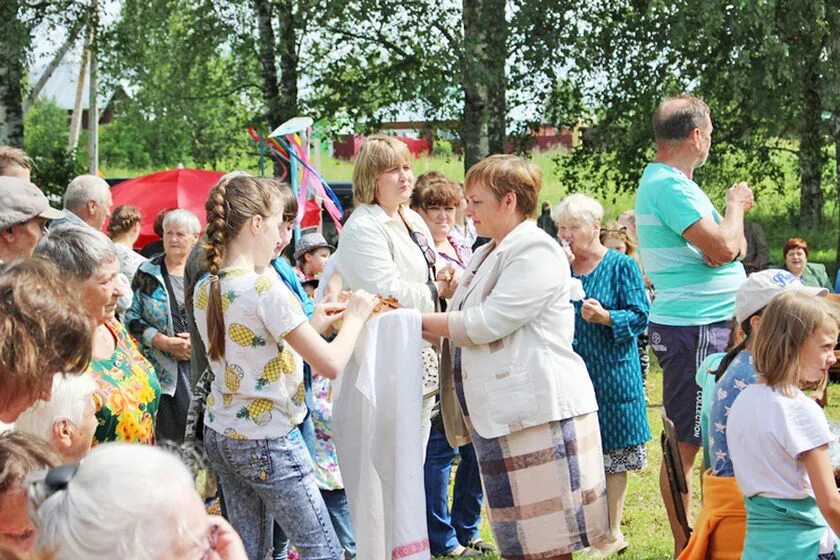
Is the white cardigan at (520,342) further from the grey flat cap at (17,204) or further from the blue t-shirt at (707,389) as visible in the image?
the grey flat cap at (17,204)

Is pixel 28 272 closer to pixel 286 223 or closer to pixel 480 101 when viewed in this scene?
pixel 286 223

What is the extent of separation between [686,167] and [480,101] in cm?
938

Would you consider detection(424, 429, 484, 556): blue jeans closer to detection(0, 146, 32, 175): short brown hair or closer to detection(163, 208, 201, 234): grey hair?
detection(163, 208, 201, 234): grey hair

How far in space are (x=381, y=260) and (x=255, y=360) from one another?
91 centimetres

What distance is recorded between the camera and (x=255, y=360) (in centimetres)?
363

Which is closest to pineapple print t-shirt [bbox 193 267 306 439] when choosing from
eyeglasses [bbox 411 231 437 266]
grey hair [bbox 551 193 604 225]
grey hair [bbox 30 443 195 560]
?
eyeglasses [bbox 411 231 437 266]

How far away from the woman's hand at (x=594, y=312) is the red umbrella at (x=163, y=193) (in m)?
8.66

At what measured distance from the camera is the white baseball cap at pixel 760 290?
3734 mm

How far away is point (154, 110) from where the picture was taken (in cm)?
1894

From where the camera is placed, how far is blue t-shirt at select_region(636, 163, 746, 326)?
4.69 meters

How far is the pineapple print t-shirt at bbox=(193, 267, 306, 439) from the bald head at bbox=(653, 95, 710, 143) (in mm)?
2009

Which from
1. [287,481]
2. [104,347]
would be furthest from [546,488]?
[104,347]

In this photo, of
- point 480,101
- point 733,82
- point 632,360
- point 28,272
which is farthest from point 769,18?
point 28,272

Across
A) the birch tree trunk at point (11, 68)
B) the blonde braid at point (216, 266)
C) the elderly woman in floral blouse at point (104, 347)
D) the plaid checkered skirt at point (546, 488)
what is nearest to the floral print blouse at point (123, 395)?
the elderly woman in floral blouse at point (104, 347)
